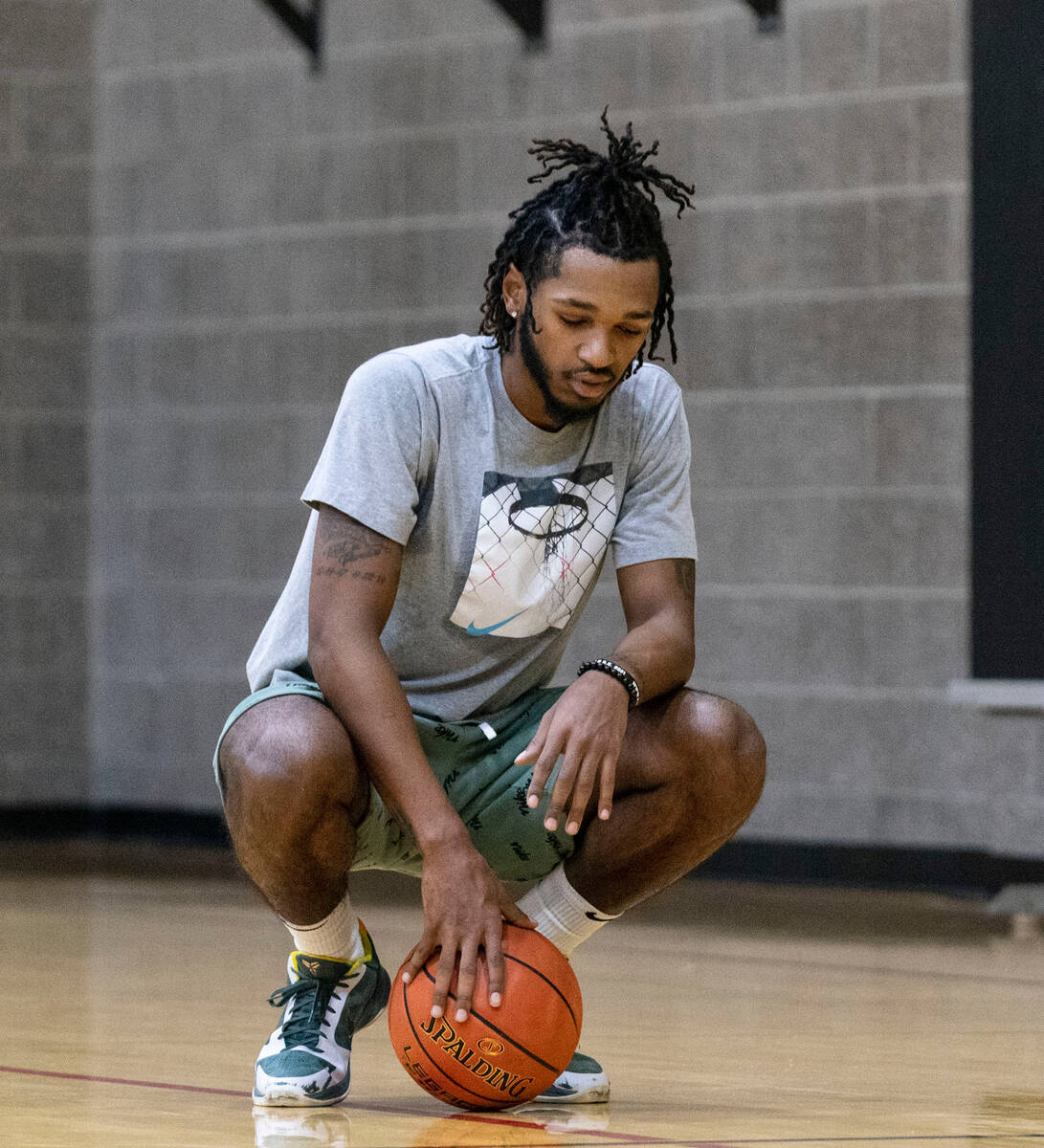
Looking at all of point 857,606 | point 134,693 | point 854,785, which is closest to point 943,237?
point 857,606

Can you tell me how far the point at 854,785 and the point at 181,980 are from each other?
250cm

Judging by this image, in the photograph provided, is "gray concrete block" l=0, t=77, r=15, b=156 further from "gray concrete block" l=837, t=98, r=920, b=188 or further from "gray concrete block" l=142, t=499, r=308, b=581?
"gray concrete block" l=837, t=98, r=920, b=188

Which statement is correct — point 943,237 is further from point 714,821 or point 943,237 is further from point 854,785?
point 714,821

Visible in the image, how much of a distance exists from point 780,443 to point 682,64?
1.09 metres

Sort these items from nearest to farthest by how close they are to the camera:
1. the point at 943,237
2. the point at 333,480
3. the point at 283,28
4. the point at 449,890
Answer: the point at 449,890
the point at 333,480
the point at 943,237
the point at 283,28

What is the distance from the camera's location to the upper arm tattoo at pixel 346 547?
2412 millimetres

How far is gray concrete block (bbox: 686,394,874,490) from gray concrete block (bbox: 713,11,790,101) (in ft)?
2.73

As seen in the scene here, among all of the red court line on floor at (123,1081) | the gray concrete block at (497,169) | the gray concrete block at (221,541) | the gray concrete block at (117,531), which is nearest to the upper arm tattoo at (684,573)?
the red court line on floor at (123,1081)

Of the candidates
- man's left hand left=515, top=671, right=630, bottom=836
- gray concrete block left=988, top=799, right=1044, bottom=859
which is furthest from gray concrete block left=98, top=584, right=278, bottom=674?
man's left hand left=515, top=671, right=630, bottom=836

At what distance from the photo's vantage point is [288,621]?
2596mm

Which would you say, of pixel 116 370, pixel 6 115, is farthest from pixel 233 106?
pixel 116 370

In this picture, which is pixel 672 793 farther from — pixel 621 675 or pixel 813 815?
pixel 813 815

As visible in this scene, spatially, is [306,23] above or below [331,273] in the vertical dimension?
above

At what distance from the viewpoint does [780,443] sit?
584 cm
